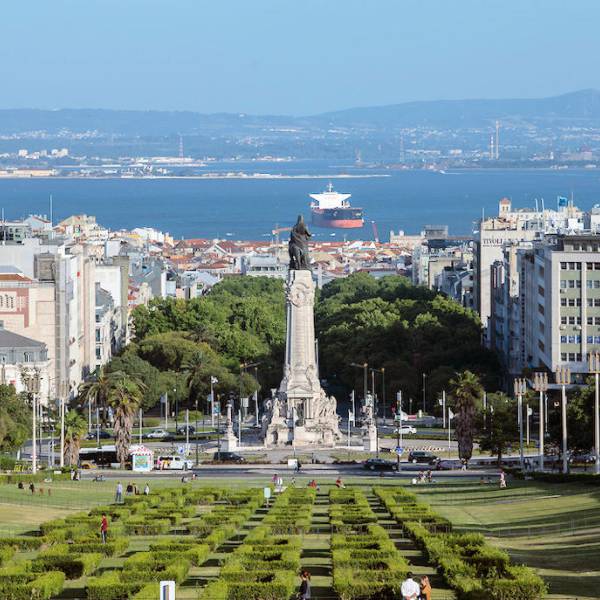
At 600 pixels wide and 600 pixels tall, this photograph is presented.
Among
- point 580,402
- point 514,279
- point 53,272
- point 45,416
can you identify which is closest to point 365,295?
point 514,279

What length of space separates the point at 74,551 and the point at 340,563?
874 cm

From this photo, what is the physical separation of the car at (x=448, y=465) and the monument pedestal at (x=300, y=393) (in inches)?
542

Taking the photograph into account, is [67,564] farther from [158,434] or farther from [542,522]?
[158,434]

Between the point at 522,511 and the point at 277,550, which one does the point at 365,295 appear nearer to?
the point at 522,511

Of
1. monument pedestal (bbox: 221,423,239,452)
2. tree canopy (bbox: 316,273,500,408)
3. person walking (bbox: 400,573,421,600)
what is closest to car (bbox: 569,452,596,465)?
monument pedestal (bbox: 221,423,239,452)

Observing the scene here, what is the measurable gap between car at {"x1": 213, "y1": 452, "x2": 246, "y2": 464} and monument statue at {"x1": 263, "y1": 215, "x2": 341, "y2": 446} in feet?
23.0

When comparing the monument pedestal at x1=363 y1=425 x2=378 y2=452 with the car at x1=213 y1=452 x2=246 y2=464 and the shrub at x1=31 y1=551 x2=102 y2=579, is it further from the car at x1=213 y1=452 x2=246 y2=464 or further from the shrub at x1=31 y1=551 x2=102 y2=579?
the shrub at x1=31 y1=551 x2=102 y2=579

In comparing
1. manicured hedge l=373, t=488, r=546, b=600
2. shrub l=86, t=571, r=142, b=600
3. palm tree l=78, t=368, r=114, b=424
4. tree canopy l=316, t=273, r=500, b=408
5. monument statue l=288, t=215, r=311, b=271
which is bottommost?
shrub l=86, t=571, r=142, b=600

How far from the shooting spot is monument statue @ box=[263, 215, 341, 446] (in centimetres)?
12025

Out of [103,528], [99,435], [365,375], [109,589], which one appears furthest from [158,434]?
[109,589]

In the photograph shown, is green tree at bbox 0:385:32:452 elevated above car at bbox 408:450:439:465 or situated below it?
above

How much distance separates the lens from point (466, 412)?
108438 millimetres

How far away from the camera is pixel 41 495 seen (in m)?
82.7

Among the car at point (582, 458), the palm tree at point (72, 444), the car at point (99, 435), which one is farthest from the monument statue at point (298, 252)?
the car at point (582, 458)
